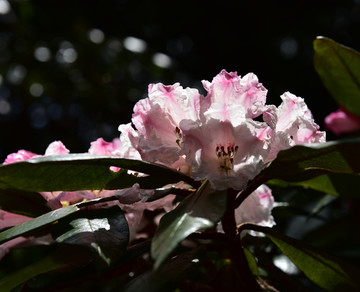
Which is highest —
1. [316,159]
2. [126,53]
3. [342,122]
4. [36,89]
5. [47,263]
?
[316,159]

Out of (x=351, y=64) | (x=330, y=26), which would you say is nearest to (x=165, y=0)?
(x=330, y=26)

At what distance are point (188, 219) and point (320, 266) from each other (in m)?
0.28

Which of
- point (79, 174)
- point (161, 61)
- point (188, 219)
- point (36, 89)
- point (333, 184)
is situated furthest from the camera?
point (36, 89)

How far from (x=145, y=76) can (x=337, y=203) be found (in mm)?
1770

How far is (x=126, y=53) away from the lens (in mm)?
2881

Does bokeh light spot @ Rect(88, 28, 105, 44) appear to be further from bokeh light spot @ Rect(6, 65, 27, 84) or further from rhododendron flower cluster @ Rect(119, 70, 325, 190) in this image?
Answer: rhododendron flower cluster @ Rect(119, 70, 325, 190)

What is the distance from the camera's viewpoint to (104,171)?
2.20 feet

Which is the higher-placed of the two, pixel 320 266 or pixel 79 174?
pixel 79 174

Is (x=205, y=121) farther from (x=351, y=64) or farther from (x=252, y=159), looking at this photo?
(x=351, y=64)

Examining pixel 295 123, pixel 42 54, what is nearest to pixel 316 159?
pixel 295 123

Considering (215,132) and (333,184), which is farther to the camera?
(333,184)

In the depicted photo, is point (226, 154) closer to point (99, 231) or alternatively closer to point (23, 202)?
point (99, 231)

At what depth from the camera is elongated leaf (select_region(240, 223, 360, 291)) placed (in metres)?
0.69

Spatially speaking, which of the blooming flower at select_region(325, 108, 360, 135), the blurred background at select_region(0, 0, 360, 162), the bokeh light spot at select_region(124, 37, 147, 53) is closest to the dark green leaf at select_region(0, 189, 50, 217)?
the blooming flower at select_region(325, 108, 360, 135)
